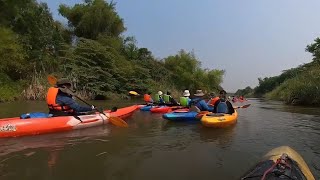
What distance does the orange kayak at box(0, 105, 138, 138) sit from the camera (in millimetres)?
7730

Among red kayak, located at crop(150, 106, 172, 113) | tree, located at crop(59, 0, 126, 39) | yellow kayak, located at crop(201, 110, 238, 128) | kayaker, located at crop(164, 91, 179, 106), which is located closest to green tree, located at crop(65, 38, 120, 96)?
tree, located at crop(59, 0, 126, 39)

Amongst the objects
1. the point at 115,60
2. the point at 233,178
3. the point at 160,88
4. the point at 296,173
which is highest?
the point at 115,60

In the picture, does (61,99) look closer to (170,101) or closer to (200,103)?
(200,103)

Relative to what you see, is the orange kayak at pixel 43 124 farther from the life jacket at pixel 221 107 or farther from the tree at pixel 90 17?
the tree at pixel 90 17

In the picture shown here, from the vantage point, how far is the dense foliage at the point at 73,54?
67.4 ft

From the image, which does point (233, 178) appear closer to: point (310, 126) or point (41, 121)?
point (41, 121)

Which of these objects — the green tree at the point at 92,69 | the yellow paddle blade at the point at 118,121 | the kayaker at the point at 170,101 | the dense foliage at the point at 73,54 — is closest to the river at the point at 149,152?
the yellow paddle blade at the point at 118,121

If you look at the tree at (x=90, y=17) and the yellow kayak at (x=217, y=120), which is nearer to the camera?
the yellow kayak at (x=217, y=120)

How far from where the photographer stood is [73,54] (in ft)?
80.4

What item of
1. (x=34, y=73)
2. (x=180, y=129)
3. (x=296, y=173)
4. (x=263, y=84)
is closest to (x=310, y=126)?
(x=180, y=129)

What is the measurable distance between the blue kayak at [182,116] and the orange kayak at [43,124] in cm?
210

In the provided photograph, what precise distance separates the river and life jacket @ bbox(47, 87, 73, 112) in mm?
698

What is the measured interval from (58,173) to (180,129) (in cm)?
495

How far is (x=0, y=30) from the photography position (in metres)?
20.5
